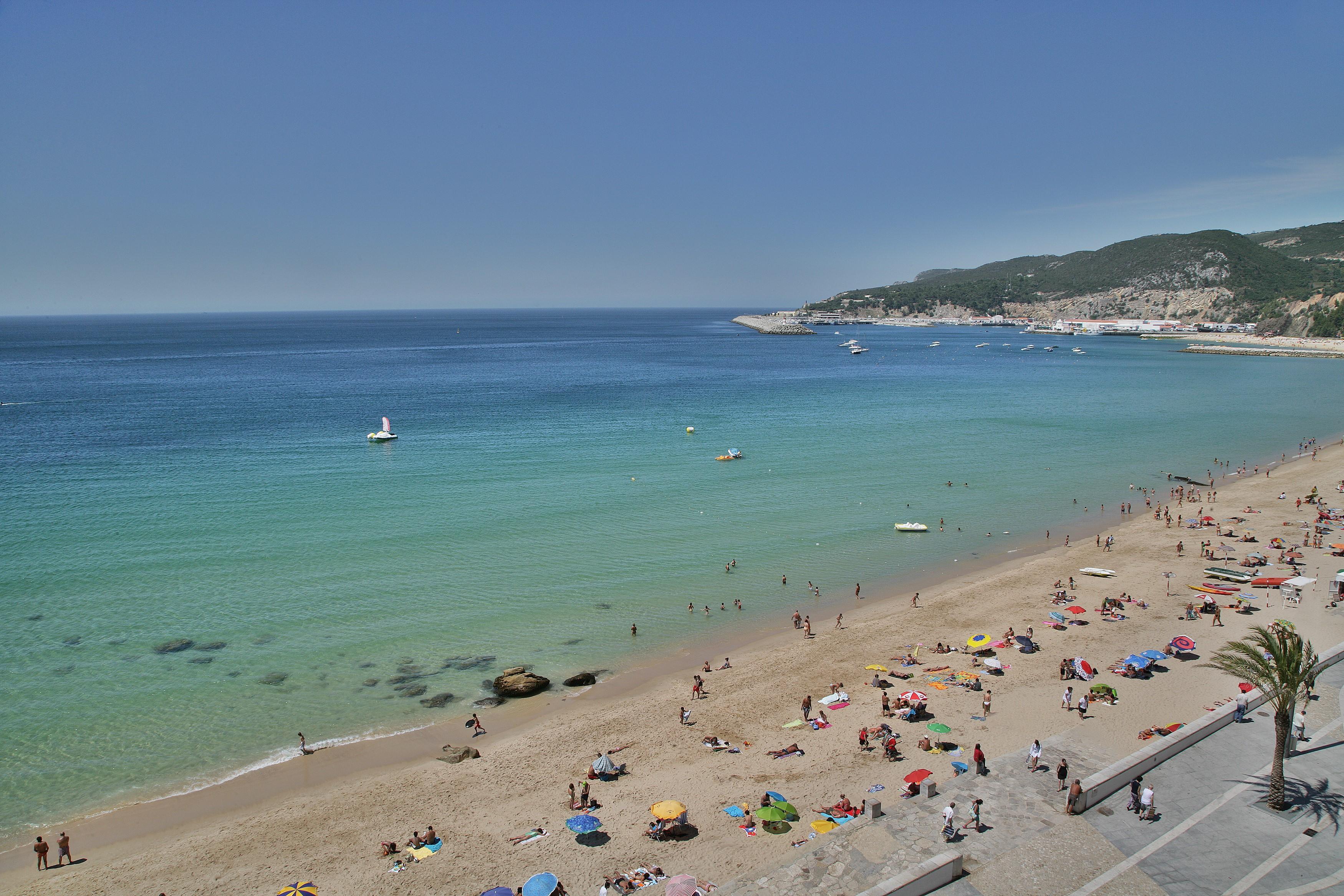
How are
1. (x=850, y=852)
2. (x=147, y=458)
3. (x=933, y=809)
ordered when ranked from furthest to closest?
1. (x=147, y=458)
2. (x=933, y=809)
3. (x=850, y=852)

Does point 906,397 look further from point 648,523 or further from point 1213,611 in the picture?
point 1213,611

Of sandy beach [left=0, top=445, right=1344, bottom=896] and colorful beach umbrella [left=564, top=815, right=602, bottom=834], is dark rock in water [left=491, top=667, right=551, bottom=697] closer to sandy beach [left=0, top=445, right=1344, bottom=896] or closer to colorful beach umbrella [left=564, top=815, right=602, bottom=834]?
sandy beach [left=0, top=445, right=1344, bottom=896]

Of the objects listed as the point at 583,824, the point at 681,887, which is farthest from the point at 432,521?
the point at 681,887

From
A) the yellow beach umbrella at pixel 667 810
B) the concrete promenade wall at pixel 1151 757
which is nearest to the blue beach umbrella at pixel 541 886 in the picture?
the yellow beach umbrella at pixel 667 810

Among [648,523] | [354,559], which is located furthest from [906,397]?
[354,559]

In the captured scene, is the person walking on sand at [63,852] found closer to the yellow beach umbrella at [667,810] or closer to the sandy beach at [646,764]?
the sandy beach at [646,764]

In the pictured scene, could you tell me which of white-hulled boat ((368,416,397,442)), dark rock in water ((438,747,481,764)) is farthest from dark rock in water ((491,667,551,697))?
white-hulled boat ((368,416,397,442))
